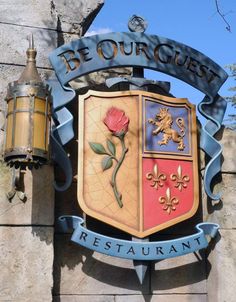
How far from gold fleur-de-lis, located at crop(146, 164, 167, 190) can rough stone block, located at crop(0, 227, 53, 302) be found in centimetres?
98

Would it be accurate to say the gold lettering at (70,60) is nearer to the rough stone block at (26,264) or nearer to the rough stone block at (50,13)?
the rough stone block at (50,13)

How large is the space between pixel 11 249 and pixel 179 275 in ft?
4.84

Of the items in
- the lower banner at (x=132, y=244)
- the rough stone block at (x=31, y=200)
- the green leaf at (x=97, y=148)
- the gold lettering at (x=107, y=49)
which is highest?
the gold lettering at (x=107, y=49)

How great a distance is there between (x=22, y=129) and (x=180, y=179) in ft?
4.93

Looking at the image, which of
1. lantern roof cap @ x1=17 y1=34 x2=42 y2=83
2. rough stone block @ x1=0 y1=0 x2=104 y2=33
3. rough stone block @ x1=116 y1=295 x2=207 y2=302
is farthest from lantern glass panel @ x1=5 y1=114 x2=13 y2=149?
rough stone block @ x1=116 y1=295 x2=207 y2=302

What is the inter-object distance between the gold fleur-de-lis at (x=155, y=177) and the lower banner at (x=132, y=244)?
0.47m

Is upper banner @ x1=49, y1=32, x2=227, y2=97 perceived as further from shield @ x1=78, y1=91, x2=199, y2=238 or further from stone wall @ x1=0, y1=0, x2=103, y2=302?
shield @ x1=78, y1=91, x2=199, y2=238

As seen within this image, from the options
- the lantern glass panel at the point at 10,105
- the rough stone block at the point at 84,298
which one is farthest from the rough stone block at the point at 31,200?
the rough stone block at the point at 84,298

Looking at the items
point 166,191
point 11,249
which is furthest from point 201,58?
point 11,249

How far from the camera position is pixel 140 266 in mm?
4277

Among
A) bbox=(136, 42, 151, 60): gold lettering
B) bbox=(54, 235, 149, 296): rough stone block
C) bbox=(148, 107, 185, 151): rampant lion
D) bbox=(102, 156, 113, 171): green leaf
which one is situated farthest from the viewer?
bbox=(136, 42, 151, 60): gold lettering

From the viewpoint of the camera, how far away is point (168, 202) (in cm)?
445

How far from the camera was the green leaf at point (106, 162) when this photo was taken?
171 inches

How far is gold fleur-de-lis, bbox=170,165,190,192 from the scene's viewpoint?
14.8ft
